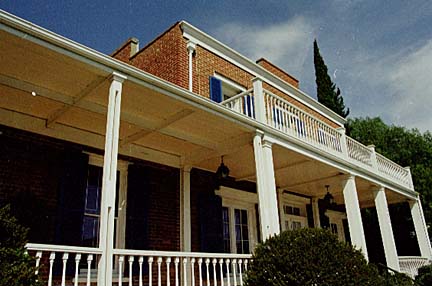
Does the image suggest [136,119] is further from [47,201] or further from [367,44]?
[367,44]

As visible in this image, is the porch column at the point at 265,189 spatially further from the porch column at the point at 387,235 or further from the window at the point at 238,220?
the porch column at the point at 387,235

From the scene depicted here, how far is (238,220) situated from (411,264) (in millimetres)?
6435

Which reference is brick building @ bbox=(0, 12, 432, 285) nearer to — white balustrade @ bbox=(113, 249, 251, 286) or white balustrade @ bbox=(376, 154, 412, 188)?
white balustrade @ bbox=(113, 249, 251, 286)

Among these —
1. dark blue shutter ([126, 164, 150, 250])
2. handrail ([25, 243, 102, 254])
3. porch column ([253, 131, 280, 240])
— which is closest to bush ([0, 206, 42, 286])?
handrail ([25, 243, 102, 254])

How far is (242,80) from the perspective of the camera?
1235cm

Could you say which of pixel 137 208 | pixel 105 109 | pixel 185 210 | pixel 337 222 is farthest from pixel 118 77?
pixel 337 222

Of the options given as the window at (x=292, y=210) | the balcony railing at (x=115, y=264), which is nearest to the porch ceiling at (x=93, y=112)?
the balcony railing at (x=115, y=264)

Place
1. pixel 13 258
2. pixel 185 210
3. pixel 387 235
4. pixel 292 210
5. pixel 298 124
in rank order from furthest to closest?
pixel 292 210 → pixel 387 235 → pixel 298 124 → pixel 185 210 → pixel 13 258

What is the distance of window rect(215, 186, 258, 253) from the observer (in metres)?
10.0

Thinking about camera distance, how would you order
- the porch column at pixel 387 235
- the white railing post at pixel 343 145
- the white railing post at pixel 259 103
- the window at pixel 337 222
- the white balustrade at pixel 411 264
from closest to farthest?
the white railing post at pixel 259 103
the white railing post at pixel 343 145
the porch column at pixel 387 235
the white balustrade at pixel 411 264
the window at pixel 337 222

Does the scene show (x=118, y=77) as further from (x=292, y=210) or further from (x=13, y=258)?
(x=292, y=210)

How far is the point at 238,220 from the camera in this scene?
10.5m

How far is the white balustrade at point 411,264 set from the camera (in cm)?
1200

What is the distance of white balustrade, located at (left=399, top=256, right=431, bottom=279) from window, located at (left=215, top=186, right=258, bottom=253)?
204 inches
